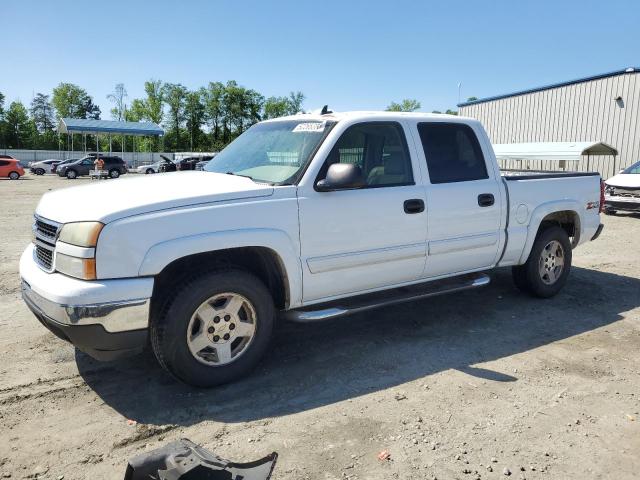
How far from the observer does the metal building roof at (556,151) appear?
19.5 metres

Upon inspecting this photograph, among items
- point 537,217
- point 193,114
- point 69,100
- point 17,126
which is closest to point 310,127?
point 537,217

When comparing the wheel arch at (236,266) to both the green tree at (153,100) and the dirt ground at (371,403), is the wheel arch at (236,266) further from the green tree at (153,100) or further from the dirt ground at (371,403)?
the green tree at (153,100)

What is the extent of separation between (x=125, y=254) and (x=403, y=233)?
2236 mm

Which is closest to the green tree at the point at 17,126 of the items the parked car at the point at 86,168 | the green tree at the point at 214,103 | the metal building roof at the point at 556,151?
the green tree at the point at 214,103

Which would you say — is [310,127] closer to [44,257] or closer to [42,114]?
[44,257]

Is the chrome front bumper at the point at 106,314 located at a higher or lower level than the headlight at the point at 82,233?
lower

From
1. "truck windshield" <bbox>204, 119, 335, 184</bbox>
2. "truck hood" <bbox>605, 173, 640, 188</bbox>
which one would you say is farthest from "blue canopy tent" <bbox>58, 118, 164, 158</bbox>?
"truck windshield" <bbox>204, 119, 335, 184</bbox>

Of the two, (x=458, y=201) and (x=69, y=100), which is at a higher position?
(x=69, y=100)

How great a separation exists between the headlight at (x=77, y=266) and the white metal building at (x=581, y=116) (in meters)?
22.6

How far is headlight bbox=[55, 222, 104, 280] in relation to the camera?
3.17 meters

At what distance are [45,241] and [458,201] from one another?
11.1 ft

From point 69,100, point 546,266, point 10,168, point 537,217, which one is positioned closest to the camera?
point 537,217

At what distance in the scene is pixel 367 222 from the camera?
13.6 ft

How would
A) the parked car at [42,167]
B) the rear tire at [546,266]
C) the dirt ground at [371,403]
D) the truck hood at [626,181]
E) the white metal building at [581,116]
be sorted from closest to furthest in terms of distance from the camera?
the dirt ground at [371,403] < the rear tire at [546,266] < the truck hood at [626,181] < the white metal building at [581,116] < the parked car at [42,167]
